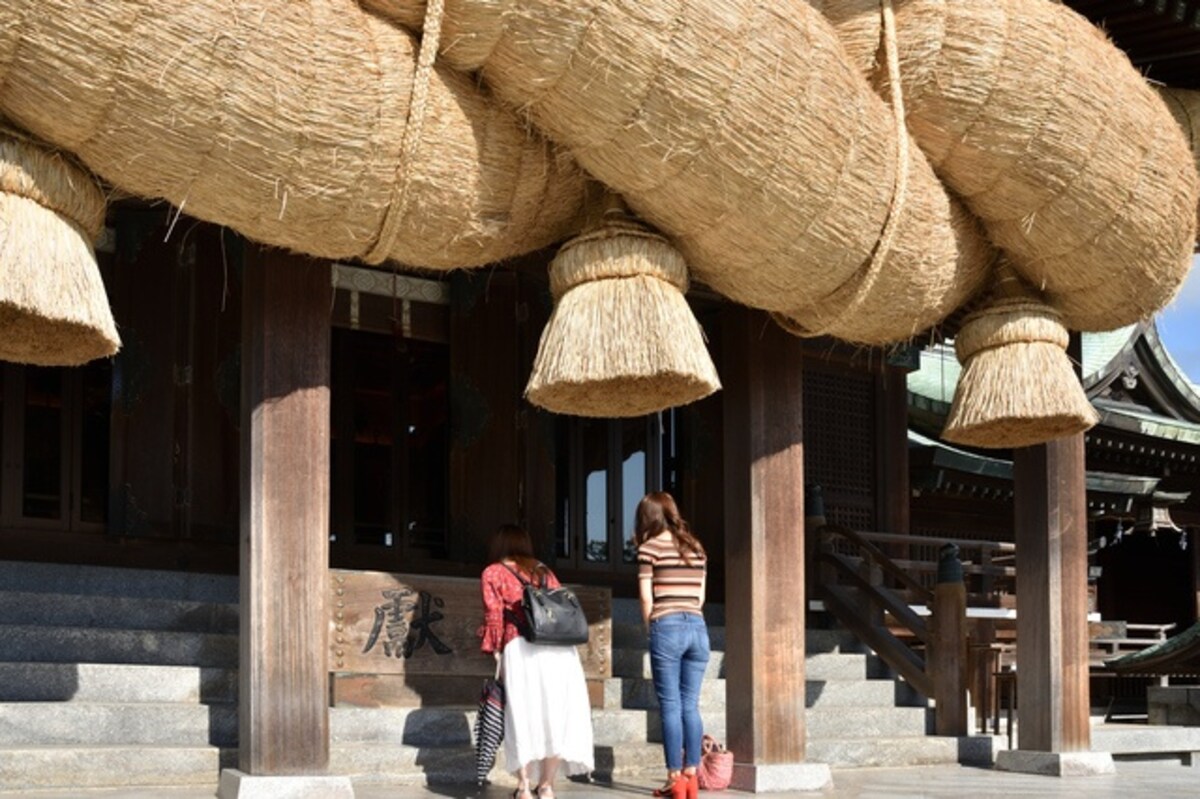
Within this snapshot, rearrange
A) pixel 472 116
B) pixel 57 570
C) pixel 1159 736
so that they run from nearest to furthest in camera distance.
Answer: pixel 472 116
pixel 57 570
pixel 1159 736

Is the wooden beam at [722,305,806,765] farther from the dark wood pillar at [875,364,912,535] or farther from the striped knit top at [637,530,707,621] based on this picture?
the dark wood pillar at [875,364,912,535]

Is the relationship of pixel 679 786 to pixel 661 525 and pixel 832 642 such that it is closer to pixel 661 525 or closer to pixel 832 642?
pixel 661 525

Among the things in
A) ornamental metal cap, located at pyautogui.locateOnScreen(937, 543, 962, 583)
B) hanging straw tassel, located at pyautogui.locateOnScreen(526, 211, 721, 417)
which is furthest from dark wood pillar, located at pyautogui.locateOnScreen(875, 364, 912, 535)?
hanging straw tassel, located at pyautogui.locateOnScreen(526, 211, 721, 417)

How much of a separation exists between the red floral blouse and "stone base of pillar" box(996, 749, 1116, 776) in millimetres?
3818

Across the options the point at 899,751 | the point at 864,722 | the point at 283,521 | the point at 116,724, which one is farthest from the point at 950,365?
the point at 283,521

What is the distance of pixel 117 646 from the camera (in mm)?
8844

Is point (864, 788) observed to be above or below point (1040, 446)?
below

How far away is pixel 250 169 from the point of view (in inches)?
244

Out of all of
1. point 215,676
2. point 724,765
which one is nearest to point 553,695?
point 724,765

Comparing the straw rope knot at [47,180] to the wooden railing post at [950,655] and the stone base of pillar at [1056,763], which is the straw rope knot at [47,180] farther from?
the wooden railing post at [950,655]

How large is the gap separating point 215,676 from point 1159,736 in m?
6.42

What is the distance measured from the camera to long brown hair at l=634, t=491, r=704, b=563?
314 inches

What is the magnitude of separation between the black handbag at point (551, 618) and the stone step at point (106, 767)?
1.60 metres

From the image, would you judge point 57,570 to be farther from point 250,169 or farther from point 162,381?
point 250,169
